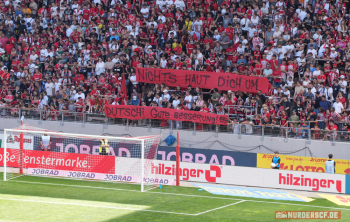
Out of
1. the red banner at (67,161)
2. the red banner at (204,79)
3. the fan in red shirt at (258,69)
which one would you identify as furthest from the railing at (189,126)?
the red banner at (67,161)

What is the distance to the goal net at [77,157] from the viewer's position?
62.5ft

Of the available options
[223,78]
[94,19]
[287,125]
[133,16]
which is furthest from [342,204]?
[94,19]

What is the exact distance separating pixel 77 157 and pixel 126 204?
4208 mm

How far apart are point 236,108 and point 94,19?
1068 cm

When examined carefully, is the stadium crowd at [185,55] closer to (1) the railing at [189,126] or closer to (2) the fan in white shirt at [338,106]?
(2) the fan in white shirt at [338,106]

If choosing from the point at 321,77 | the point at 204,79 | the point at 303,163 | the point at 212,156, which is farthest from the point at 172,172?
the point at 321,77

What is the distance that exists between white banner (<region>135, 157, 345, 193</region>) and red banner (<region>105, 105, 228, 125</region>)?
3508 mm

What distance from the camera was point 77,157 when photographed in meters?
19.7

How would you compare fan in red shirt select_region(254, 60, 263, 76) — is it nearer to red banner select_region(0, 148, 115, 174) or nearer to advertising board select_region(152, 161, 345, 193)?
advertising board select_region(152, 161, 345, 193)

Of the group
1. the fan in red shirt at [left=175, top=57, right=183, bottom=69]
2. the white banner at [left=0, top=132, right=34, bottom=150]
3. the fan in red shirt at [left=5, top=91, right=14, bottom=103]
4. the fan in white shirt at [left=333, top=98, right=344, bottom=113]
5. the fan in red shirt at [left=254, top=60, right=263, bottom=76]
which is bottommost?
the white banner at [left=0, top=132, right=34, bottom=150]

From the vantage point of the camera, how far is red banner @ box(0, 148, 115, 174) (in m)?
19.5

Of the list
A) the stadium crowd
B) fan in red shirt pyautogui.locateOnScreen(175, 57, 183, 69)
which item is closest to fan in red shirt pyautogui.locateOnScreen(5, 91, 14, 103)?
the stadium crowd

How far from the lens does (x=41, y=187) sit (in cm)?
1867

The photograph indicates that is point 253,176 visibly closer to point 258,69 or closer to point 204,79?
point 258,69
